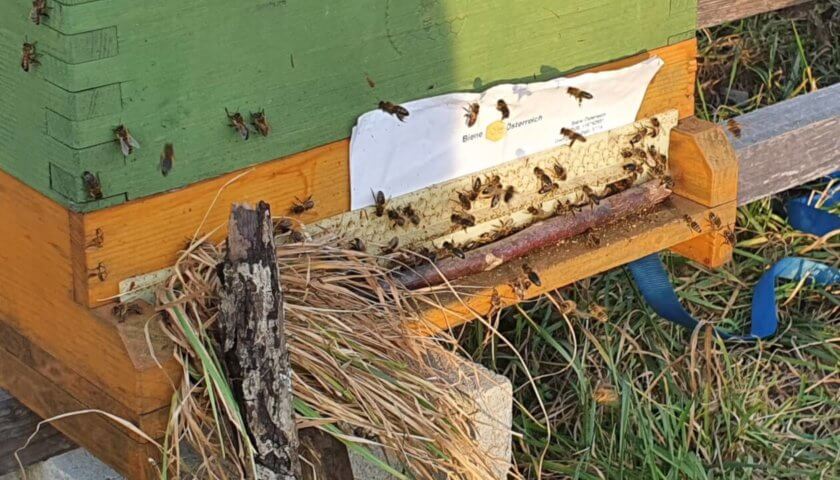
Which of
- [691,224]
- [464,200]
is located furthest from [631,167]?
[464,200]

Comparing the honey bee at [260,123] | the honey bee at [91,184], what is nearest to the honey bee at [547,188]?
the honey bee at [260,123]

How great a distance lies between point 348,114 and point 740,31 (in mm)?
2444

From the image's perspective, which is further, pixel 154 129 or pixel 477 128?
pixel 477 128

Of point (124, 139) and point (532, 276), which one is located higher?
point (124, 139)

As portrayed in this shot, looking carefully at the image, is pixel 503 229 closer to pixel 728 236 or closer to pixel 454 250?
pixel 454 250

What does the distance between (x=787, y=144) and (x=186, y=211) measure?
173cm

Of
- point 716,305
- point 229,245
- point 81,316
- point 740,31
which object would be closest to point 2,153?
point 81,316

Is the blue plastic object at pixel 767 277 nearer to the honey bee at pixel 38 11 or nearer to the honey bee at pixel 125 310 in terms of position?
the honey bee at pixel 125 310

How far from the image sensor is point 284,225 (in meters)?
2.46

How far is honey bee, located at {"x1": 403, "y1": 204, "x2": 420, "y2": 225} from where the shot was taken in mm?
2639

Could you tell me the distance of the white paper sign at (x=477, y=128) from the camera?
8.42 ft

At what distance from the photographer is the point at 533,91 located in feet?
9.02

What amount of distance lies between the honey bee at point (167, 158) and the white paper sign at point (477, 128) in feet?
1.31

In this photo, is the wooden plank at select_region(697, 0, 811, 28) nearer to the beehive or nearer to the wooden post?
the beehive
